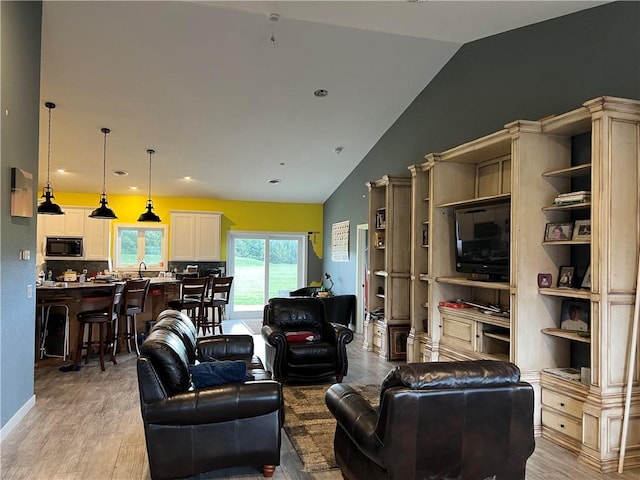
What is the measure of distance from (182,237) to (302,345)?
527 centimetres

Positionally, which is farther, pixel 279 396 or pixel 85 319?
A: pixel 85 319

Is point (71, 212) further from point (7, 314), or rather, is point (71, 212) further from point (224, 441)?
point (224, 441)

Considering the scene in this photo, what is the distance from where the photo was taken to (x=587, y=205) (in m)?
3.25

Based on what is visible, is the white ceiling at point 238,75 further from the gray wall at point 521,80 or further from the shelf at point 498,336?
the shelf at point 498,336

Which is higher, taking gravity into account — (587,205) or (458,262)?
(587,205)

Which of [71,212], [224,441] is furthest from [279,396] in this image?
[71,212]

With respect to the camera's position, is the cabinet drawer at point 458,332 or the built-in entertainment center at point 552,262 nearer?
the built-in entertainment center at point 552,262

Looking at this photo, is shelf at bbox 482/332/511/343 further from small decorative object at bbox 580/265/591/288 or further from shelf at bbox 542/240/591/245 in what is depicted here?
shelf at bbox 542/240/591/245

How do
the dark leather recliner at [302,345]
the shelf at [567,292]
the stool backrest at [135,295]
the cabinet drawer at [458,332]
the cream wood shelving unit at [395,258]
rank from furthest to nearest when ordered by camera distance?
the cream wood shelving unit at [395,258] → the stool backrest at [135,295] → the dark leather recliner at [302,345] → the cabinet drawer at [458,332] → the shelf at [567,292]

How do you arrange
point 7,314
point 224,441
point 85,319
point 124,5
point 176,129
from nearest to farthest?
point 224,441
point 7,314
point 124,5
point 85,319
point 176,129

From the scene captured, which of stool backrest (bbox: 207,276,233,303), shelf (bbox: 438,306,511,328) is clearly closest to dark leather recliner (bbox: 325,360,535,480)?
shelf (bbox: 438,306,511,328)

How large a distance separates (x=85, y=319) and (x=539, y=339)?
16.2ft

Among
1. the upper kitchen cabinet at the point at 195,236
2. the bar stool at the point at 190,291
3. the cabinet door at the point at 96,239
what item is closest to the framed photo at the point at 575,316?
the bar stool at the point at 190,291

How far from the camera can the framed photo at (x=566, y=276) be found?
140 inches
